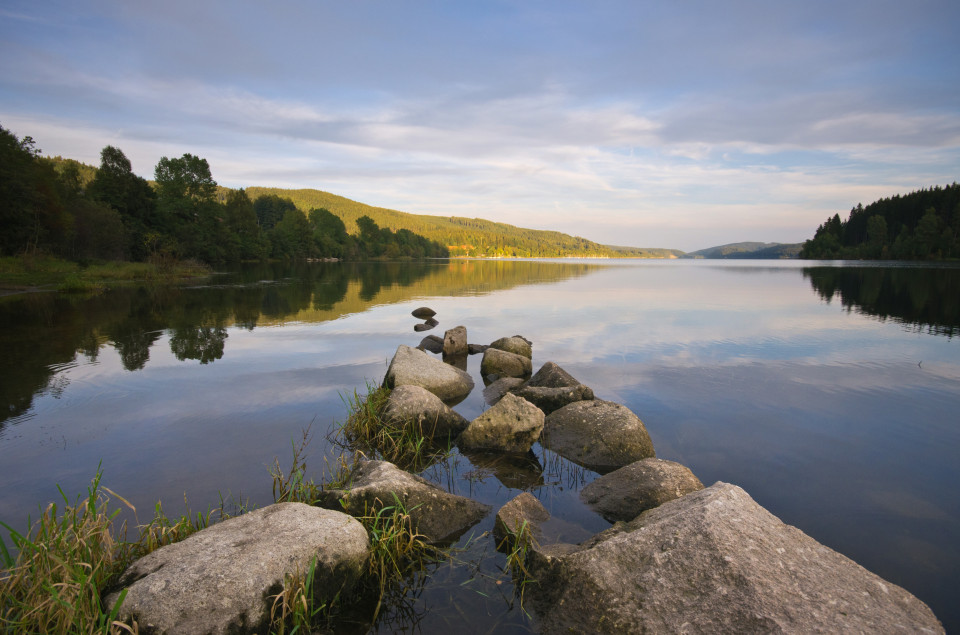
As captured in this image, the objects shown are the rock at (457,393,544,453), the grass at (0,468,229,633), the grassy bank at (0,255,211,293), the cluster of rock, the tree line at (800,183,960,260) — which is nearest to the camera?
the grass at (0,468,229,633)

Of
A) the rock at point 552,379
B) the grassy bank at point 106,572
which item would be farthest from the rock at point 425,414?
the rock at point 552,379

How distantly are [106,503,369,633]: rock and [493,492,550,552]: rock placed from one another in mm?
1777

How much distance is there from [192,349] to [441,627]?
1644 cm

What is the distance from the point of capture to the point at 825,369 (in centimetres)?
1520

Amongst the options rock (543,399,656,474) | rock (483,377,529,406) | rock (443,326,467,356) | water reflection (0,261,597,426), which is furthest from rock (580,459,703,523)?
water reflection (0,261,597,426)

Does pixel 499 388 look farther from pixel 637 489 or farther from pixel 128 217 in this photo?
pixel 128 217

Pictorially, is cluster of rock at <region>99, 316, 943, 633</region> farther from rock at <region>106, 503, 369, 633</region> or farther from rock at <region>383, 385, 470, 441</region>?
rock at <region>383, 385, 470, 441</region>

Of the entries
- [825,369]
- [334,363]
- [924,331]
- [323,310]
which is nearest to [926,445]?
[825,369]

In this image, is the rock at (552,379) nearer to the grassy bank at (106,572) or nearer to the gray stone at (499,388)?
the gray stone at (499,388)

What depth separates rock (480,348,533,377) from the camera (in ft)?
48.1

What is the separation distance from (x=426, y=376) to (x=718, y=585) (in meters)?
8.81

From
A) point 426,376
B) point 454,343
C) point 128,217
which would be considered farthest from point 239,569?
point 128,217

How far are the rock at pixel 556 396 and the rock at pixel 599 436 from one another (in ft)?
3.03

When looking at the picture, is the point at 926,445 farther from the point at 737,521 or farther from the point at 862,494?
the point at 737,521
